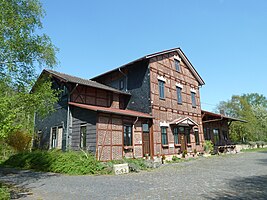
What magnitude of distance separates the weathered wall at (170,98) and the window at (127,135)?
218cm

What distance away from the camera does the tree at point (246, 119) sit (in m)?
33.6

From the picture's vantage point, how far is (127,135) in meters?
13.8

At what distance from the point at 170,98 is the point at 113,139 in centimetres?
720

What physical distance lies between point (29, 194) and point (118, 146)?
683cm

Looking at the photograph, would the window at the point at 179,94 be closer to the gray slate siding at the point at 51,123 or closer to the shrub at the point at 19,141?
the gray slate siding at the point at 51,123

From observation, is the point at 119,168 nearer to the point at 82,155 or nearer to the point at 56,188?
the point at 82,155

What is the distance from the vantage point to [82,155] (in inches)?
437

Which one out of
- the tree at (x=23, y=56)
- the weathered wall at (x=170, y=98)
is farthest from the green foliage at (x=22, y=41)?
the weathered wall at (x=170, y=98)

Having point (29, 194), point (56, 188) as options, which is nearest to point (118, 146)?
point (56, 188)

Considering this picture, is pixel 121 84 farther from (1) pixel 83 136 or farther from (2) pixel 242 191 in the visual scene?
(2) pixel 242 191

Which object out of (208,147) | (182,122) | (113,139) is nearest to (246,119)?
(208,147)

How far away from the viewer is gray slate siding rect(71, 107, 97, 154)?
12133 millimetres

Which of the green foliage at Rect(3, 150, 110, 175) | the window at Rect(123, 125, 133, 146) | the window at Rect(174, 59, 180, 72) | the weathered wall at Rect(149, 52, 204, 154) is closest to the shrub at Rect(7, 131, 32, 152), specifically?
the green foliage at Rect(3, 150, 110, 175)

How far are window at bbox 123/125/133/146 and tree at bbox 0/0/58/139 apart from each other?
5154 mm
